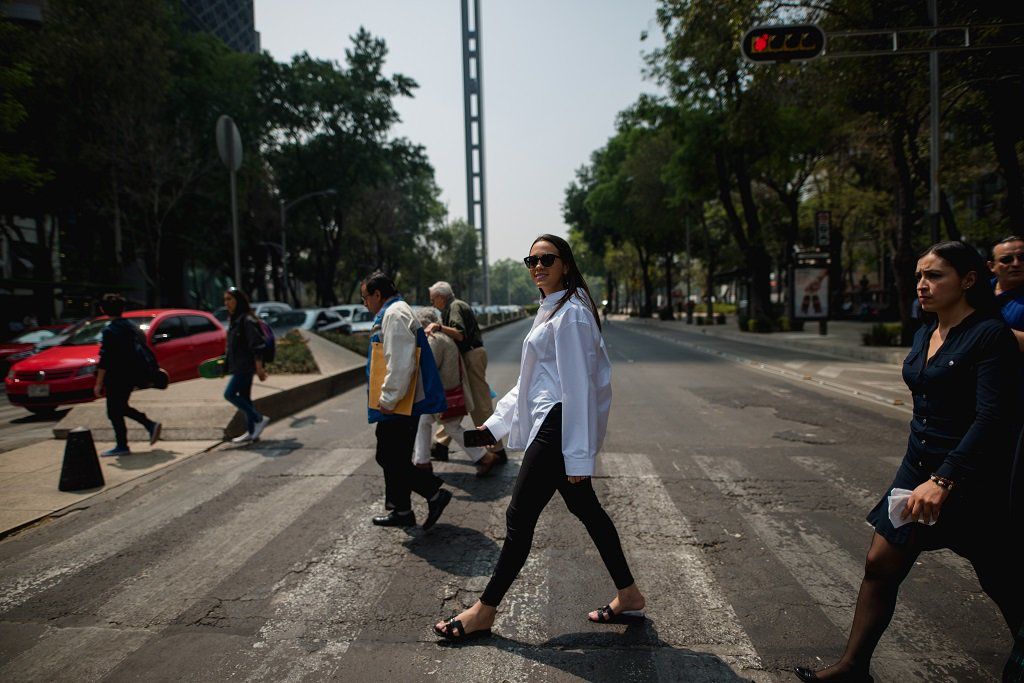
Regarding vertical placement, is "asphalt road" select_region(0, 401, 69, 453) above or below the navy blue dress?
below

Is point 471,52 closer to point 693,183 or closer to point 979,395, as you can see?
point 693,183

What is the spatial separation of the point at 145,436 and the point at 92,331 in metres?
4.86

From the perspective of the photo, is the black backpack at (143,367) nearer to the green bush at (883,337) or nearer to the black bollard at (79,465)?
the black bollard at (79,465)

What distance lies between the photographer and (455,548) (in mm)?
4199

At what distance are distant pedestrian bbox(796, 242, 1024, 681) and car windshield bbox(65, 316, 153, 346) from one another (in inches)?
449

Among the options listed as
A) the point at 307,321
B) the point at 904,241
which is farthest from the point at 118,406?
the point at 904,241

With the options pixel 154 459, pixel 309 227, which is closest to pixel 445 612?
pixel 154 459

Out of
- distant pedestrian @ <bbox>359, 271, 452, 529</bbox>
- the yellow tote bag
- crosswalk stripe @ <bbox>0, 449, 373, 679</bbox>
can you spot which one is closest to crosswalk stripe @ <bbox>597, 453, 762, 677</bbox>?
distant pedestrian @ <bbox>359, 271, 452, 529</bbox>

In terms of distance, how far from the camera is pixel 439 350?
18.9 ft

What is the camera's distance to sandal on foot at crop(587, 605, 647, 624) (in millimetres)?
3180

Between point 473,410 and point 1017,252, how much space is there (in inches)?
171

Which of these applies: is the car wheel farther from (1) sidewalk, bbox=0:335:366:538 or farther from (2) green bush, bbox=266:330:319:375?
(2) green bush, bbox=266:330:319:375

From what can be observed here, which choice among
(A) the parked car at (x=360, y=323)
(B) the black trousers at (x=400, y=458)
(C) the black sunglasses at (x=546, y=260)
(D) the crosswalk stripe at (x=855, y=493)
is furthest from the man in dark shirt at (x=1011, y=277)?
(A) the parked car at (x=360, y=323)

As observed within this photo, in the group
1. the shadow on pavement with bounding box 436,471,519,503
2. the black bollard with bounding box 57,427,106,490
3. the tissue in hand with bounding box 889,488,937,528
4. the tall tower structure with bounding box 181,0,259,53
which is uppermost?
the tall tower structure with bounding box 181,0,259,53
